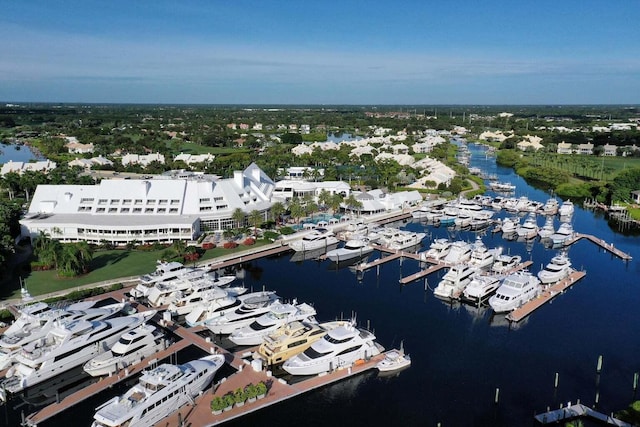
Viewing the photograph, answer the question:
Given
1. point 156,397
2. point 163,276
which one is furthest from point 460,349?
point 163,276

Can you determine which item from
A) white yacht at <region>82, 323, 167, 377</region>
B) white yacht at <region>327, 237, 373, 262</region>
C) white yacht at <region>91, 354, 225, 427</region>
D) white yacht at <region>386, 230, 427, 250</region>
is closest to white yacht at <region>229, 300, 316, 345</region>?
white yacht at <region>82, 323, 167, 377</region>

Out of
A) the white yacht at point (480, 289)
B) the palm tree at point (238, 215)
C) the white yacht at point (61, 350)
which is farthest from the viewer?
the palm tree at point (238, 215)

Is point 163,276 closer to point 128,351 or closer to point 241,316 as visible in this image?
point 241,316

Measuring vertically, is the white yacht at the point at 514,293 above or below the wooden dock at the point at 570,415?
above

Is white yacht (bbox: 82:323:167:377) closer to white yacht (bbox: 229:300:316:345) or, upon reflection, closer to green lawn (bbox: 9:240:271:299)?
white yacht (bbox: 229:300:316:345)

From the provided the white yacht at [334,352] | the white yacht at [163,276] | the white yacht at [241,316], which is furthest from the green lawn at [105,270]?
the white yacht at [334,352]

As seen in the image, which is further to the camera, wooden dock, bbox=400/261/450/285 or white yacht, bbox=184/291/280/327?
wooden dock, bbox=400/261/450/285

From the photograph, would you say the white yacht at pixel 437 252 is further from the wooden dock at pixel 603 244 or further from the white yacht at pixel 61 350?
the white yacht at pixel 61 350
